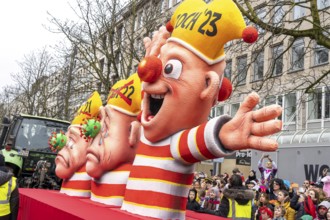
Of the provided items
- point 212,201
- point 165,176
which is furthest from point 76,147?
point 212,201

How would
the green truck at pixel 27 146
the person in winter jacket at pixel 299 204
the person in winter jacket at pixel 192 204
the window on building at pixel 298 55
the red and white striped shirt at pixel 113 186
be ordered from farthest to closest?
the green truck at pixel 27 146
the window on building at pixel 298 55
the person in winter jacket at pixel 299 204
the person in winter jacket at pixel 192 204
the red and white striped shirt at pixel 113 186

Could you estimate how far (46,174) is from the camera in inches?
339

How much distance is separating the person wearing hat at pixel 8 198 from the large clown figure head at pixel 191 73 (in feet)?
6.92

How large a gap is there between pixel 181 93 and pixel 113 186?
124cm

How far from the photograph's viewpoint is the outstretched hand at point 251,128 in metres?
2.86

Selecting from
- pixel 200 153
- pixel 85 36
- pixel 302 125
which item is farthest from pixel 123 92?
pixel 302 125

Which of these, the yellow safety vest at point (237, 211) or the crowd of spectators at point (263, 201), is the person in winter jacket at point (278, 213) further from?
the yellow safety vest at point (237, 211)

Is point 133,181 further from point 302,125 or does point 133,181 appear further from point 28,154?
point 302,125

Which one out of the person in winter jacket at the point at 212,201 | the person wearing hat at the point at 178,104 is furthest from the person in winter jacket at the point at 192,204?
the person wearing hat at the point at 178,104

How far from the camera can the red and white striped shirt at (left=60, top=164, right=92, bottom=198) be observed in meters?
4.84

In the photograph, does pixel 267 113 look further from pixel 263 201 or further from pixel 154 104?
pixel 263 201

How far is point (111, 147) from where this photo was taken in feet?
14.0

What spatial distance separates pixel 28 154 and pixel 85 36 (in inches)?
247

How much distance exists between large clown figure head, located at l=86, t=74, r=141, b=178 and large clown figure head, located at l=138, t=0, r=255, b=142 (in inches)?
25.3
